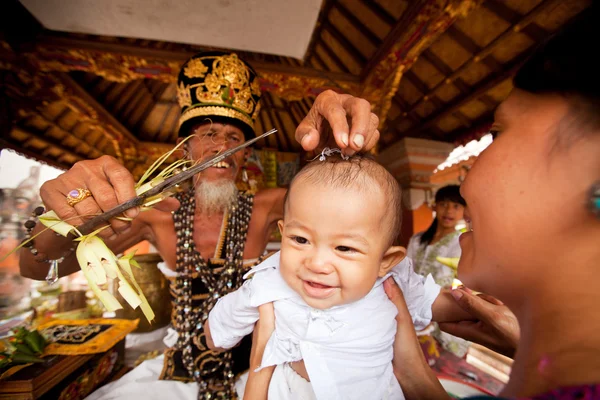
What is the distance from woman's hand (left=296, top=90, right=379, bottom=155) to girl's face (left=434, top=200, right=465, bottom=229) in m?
3.13

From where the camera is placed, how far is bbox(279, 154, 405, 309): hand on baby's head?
0.89m

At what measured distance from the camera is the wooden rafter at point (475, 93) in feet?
9.70

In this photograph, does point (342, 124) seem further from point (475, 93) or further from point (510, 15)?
point (475, 93)

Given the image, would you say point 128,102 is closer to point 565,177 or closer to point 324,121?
point 324,121

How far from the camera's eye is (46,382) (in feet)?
4.70

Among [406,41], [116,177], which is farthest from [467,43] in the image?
[116,177]

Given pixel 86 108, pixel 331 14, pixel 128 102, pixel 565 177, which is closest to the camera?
pixel 565 177

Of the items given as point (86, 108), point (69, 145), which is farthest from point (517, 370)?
point (69, 145)

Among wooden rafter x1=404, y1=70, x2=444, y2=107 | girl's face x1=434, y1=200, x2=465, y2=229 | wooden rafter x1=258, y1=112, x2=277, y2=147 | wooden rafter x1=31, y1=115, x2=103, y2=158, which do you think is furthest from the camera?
wooden rafter x1=258, y1=112, x2=277, y2=147

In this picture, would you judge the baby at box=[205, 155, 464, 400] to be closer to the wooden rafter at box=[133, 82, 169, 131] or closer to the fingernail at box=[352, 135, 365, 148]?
the fingernail at box=[352, 135, 365, 148]

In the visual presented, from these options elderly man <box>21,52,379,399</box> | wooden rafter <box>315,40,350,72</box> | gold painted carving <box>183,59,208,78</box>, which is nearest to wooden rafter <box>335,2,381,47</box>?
wooden rafter <box>315,40,350,72</box>

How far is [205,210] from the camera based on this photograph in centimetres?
210

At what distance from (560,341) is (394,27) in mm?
2726

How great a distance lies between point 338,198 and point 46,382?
195 cm
